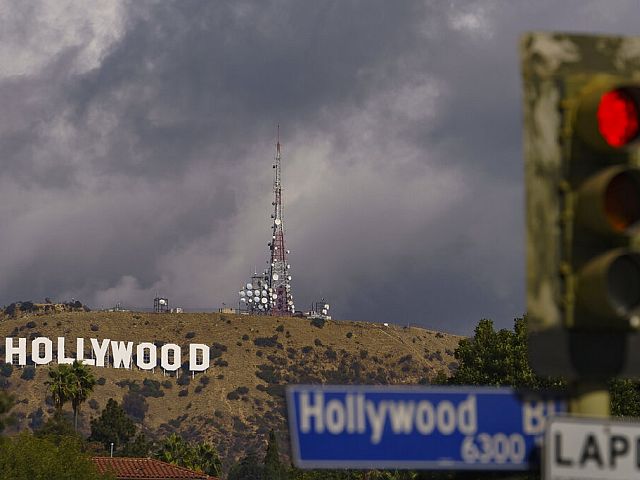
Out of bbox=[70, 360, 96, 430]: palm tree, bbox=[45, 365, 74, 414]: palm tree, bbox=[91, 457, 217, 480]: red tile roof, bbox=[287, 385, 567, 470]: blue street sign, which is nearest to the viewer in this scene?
bbox=[287, 385, 567, 470]: blue street sign

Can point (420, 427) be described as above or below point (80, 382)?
below

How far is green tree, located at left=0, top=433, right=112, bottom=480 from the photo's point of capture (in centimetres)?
10494

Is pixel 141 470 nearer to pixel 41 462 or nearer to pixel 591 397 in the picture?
pixel 41 462

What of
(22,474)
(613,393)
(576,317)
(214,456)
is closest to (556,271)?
(576,317)

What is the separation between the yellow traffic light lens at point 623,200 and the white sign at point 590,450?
0.83 metres

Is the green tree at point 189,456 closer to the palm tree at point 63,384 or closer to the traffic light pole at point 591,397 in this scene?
the palm tree at point 63,384

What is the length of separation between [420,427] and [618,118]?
182 cm

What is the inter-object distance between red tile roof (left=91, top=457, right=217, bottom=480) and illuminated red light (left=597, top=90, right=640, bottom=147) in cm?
12884

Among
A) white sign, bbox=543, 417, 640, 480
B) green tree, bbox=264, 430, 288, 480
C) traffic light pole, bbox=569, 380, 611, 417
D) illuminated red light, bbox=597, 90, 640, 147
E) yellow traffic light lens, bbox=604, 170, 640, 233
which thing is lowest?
green tree, bbox=264, 430, 288, 480

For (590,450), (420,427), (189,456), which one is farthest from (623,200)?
(189,456)

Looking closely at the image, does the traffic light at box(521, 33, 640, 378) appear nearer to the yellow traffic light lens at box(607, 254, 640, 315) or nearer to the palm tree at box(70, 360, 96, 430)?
the yellow traffic light lens at box(607, 254, 640, 315)

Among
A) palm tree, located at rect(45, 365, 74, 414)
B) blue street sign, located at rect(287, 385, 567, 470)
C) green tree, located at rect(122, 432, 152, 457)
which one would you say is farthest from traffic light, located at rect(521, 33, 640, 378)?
green tree, located at rect(122, 432, 152, 457)

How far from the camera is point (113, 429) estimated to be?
181375 millimetres

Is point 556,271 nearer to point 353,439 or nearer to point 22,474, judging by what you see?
point 353,439
